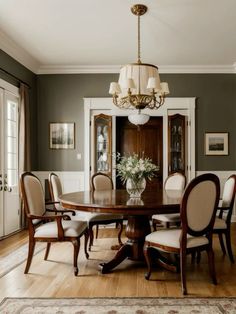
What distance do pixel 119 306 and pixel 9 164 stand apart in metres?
3.46

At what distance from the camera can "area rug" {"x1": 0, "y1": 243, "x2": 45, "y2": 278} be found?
357 cm

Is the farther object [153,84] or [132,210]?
[153,84]

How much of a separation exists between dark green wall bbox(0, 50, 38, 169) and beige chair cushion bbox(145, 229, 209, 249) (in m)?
3.37

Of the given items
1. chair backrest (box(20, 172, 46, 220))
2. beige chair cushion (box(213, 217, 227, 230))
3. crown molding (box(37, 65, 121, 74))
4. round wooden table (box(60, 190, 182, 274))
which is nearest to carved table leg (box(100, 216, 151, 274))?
round wooden table (box(60, 190, 182, 274))

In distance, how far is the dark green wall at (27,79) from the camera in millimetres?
5176

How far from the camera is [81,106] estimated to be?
21.8 ft

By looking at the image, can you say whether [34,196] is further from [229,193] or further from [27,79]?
[27,79]

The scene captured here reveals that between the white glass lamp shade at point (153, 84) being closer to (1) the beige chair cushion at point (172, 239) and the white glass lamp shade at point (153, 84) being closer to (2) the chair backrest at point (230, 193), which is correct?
(2) the chair backrest at point (230, 193)

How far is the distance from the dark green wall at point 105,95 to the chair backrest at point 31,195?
3032mm

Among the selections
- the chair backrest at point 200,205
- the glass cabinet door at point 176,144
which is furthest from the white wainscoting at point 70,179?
the chair backrest at point 200,205

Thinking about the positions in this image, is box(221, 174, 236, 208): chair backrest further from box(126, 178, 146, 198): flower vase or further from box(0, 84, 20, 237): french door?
box(0, 84, 20, 237): french door

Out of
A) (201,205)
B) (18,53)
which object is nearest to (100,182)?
(201,205)

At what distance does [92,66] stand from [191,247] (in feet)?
14.6

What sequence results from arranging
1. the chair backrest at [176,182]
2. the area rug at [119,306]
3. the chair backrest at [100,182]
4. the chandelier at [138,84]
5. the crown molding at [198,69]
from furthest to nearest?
the crown molding at [198,69]
the chair backrest at [100,182]
the chair backrest at [176,182]
the chandelier at [138,84]
the area rug at [119,306]
